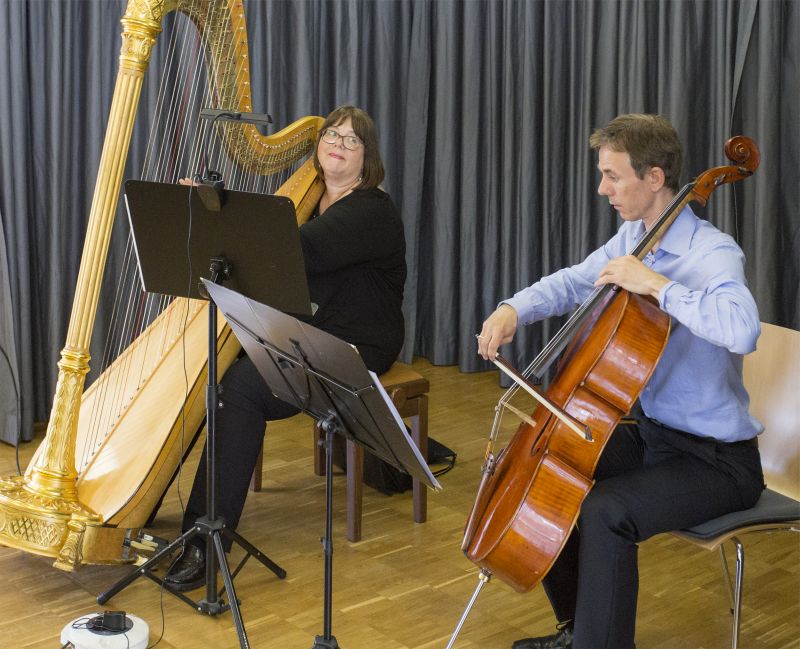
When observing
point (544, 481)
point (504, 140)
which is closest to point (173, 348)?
point (544, 481)

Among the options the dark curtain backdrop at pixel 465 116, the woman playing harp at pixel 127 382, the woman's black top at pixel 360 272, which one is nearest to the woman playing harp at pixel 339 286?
the woman's black top at pixel 360 272

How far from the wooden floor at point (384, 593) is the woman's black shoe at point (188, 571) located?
52 mm

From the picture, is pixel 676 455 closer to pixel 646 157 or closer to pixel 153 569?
pixel 646 157

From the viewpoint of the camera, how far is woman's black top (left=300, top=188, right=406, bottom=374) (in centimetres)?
293

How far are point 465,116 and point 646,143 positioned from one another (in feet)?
8.26

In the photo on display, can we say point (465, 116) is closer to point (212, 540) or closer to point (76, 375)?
point (76, 375)

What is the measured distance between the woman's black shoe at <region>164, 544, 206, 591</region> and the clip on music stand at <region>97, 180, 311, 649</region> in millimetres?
301

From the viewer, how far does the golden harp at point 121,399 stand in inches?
95.7

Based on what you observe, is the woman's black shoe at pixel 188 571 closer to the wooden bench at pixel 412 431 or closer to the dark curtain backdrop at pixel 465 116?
the wooden bench at pixel 412 431

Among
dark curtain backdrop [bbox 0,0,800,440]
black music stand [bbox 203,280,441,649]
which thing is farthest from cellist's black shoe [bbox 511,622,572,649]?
dark curtain backdrop [bbox 0,0,800,440]

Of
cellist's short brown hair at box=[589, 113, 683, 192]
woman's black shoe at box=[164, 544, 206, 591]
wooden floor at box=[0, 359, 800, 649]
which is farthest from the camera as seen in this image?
woman's black shoe at box=[164, 544, 206, 591]

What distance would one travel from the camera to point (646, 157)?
2248 mm

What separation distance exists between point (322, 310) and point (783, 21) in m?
1.84

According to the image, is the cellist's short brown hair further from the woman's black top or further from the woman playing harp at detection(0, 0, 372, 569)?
the woman playing harp at detection(0, 0, 372, 569)
